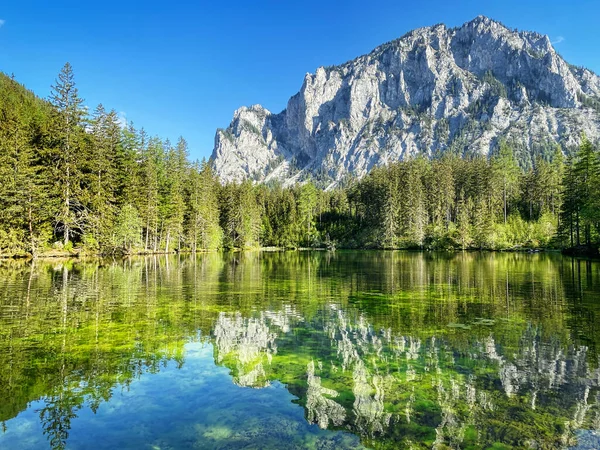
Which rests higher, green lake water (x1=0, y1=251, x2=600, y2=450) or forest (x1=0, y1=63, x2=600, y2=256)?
forest (x1=0, y1=63, x2=600, y2=256)

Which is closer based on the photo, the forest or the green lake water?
the green lake water

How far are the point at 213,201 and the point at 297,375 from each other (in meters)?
86.4

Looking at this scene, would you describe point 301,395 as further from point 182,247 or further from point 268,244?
point 268,244

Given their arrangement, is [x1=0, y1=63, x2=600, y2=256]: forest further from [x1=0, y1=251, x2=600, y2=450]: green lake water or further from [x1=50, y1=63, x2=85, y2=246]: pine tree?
[x1=0, y1=251, x2=600, y2=450]: green lake water

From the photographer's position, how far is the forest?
158 ft

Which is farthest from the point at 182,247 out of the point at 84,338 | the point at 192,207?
the point at 84,338

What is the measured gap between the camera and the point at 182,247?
8525 centimetres

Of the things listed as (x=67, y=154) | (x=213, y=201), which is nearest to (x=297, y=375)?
(x=67, y=154)

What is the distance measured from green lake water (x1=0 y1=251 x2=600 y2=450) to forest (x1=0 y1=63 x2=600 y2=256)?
A: 34.2 m

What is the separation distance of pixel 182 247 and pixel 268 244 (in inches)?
1488

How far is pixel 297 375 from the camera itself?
953cm

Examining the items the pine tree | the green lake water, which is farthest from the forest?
the green lake water

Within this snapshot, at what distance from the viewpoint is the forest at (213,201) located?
48094 mm

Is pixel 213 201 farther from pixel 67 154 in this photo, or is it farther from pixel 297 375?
pixel 297 375
